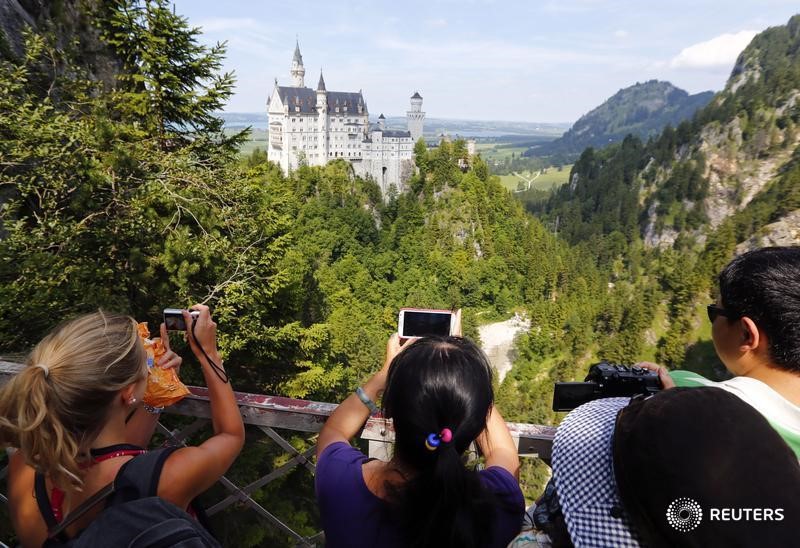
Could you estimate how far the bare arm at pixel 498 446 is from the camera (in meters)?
1.92

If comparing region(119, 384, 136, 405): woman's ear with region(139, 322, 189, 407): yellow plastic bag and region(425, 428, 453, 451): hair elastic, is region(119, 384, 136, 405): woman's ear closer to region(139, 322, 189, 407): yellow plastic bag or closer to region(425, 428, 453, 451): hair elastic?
region(139, 322, 189, 407): yellow plastic bag

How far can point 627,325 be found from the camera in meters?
63.1

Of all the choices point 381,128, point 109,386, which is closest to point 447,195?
point 381,128

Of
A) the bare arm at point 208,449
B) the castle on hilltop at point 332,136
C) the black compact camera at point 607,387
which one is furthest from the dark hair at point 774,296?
the castle on hilltop at point 332,136

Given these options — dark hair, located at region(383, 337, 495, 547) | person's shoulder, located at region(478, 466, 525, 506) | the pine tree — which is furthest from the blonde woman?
the pine tree

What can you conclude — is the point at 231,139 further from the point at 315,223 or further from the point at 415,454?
the point at 315,223

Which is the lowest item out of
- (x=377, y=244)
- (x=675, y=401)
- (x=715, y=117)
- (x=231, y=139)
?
(x=377, y=244)

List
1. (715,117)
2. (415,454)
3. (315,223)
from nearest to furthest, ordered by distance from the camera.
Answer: (415,454) → (315,223) → (715,117)

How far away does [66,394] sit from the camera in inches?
66.0

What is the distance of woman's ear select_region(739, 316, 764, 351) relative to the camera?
178cm

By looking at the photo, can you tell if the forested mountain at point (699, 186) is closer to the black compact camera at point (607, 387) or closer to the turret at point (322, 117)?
the turret at point (322, 117)

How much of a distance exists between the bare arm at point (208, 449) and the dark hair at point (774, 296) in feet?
7.28

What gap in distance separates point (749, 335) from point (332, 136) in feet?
262

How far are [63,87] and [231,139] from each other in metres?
3.77
